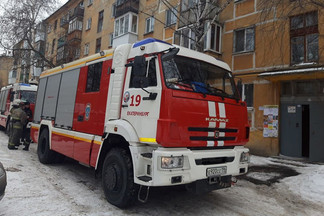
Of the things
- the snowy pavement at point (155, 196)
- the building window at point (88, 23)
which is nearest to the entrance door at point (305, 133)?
the snowy pavement at point (155, 196)

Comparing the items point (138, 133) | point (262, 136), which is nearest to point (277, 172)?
point (262, 136)

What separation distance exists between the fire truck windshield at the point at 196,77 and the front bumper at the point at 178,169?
98 centimetres

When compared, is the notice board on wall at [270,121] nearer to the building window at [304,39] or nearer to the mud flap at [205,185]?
the building window at [304,39]

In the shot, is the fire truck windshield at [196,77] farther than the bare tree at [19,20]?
No

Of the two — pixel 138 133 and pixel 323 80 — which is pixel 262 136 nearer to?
pixel 323 80

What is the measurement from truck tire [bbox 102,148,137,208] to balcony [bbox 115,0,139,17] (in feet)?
57.0

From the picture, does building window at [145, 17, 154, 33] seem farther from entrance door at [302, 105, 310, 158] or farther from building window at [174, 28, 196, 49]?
entrance door at [302, 105, 310, 158]

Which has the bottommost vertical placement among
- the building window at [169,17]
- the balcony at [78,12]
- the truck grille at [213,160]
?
the truck grille at [213,160]

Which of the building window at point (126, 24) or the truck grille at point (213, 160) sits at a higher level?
the building window at point (126, 24)

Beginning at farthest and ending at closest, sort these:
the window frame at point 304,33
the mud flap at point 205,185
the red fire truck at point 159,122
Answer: the window frame at point 304,33 → the mud flap at point 205,185 → the red fire truck at point 159,122

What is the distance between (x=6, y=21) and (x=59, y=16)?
49.3 ft

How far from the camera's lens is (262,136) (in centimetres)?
1124

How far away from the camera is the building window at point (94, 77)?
5.13 metres

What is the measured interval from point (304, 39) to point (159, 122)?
31.9ft
